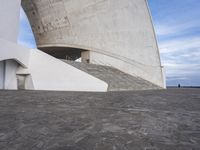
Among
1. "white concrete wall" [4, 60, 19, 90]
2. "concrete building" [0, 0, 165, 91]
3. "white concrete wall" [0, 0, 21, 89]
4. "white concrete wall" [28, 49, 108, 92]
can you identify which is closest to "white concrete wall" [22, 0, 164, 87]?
"concrete building" [0, 0, 165, 91]

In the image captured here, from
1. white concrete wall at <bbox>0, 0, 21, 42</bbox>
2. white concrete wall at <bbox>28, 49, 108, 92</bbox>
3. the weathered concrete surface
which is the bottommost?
the weathered concrete surface

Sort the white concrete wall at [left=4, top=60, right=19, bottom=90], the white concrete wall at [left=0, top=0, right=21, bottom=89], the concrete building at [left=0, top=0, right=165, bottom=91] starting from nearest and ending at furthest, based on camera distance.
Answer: the white concrete wall at [left=0, top=0, right=21, bottom=89] < the white concrete wall at [left=4, top=60, right=19, bottom=90] < the concrete building at [left=0, top=0, right=165, bottom=91]

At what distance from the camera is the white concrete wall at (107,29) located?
15.0 meters

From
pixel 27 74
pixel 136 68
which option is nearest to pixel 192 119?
pixel 27 74

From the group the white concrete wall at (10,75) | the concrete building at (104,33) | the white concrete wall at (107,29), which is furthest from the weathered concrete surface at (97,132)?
the white concrete wall at (107,29)

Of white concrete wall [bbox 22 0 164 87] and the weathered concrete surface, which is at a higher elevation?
white concrete wall [bbox 22 0 164 87]

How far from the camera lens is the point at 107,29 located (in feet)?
49.5

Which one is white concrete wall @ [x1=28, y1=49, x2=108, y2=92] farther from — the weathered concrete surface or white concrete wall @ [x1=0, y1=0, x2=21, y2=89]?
the weathered concrete surface

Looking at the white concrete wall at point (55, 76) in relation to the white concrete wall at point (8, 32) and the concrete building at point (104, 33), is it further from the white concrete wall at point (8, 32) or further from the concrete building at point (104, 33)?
the concrete building at point (104, 33)

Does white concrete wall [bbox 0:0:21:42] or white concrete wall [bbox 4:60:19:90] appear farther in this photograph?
white concrete wall [bbox 4:60:19:90]

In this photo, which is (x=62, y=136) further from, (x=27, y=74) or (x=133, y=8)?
(x=133, y=8)

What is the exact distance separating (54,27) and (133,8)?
620 cm

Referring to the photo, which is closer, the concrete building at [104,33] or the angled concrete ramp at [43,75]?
the angled concrete ramp at [43,75]

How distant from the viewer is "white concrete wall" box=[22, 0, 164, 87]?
15.0m
